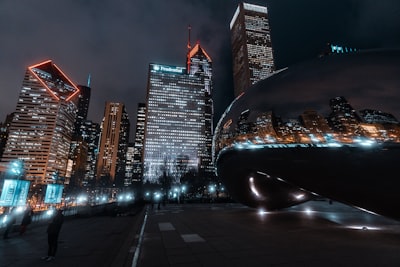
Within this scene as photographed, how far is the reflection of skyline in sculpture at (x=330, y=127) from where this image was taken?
16.1 feet

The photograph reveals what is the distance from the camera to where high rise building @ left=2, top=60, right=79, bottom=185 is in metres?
149

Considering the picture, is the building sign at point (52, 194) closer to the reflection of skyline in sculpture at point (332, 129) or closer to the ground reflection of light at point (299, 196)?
the ground reflection of light at point (299, 196)

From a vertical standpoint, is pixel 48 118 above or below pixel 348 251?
above

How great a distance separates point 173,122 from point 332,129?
146837 millimetres

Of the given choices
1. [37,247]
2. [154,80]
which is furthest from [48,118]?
[37,247]

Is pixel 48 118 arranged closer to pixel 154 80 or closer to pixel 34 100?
pixel 34 100

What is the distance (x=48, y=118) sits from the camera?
543ft

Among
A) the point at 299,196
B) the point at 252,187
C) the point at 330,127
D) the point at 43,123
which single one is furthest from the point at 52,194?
the point at 43,123

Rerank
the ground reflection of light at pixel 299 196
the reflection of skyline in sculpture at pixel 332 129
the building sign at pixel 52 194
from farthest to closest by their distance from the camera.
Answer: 1. the building sign at pixel 52 194
2. the ground reflection of light at pixel 299 196
3. the reflection of skyline in sculpture at pixel 332 129

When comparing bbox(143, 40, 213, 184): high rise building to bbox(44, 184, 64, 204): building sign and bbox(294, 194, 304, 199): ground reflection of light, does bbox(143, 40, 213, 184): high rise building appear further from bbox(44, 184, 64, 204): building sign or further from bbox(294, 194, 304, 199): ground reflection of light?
bbox(294, 194, 304, 199): ground reflection of light

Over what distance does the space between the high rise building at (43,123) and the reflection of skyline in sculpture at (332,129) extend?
163 meters

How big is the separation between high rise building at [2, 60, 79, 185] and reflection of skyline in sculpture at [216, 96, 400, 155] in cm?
16311

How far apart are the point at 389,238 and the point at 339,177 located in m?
3.02

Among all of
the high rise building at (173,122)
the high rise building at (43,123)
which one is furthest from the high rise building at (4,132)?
the high rise building at (173,122)
